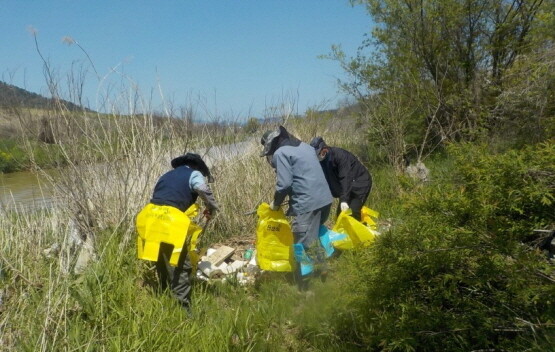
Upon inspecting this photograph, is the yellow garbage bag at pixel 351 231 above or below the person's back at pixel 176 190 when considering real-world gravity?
below

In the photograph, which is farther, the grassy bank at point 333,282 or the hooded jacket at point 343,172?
the hooded jacket at point 343,172

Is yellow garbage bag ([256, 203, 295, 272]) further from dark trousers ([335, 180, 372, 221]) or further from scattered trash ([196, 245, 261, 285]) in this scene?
dark trousers ([335, 180, 372, 221])

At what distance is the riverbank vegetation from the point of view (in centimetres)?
208

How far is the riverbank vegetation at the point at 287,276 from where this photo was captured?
6.82 ft

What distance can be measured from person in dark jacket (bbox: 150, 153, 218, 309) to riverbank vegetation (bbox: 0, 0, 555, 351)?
18 cm

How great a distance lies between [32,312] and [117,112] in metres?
2.50

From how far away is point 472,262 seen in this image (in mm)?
2229

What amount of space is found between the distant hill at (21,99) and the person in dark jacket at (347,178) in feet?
8.73

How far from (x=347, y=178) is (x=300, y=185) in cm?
84

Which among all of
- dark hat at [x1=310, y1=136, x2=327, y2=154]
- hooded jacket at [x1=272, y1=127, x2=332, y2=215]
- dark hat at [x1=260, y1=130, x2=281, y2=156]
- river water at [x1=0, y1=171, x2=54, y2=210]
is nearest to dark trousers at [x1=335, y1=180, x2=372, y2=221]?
dark hat at [x1=310, y1=136, x2=327, y2=154]

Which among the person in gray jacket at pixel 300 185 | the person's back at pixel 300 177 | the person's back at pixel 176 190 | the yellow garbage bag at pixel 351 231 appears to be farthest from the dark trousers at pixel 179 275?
the yellow garbage bag at pixel 351 231

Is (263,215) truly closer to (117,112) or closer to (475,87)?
(117,112)

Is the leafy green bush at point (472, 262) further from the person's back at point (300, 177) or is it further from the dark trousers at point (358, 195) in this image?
the dark trousers at point (358, 195)

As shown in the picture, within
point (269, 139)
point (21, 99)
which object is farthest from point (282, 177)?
point (21, 99)
